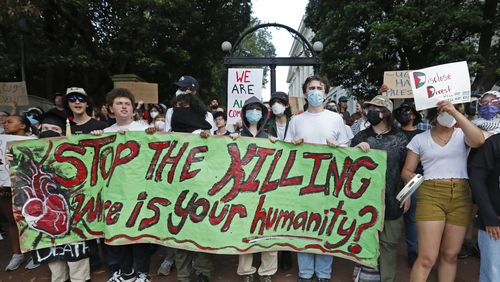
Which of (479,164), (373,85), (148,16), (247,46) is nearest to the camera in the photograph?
(479,164)

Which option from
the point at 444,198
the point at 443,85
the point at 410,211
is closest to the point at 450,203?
the point at 444,198

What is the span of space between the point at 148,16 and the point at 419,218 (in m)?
11.4

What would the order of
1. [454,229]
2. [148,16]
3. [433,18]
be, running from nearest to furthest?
[454,229]
[433,18]
[148,16]

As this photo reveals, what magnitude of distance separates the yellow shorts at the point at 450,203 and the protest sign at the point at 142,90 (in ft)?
23.3

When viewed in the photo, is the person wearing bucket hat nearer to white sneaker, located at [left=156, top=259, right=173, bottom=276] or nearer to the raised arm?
the raised arm

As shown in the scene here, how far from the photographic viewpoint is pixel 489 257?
2.69m

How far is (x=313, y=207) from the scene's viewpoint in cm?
340

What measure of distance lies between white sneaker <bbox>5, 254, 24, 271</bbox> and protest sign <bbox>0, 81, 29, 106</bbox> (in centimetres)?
397

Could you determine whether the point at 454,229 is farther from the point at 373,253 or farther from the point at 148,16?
the point at 148,16

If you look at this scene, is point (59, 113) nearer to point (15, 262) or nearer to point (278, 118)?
point (15, 262)

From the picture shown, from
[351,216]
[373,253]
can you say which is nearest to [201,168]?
[351,216]

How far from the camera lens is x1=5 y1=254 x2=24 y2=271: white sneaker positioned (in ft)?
13.4

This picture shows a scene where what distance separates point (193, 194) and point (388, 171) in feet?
5.88

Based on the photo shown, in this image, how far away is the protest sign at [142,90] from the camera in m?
8.55
